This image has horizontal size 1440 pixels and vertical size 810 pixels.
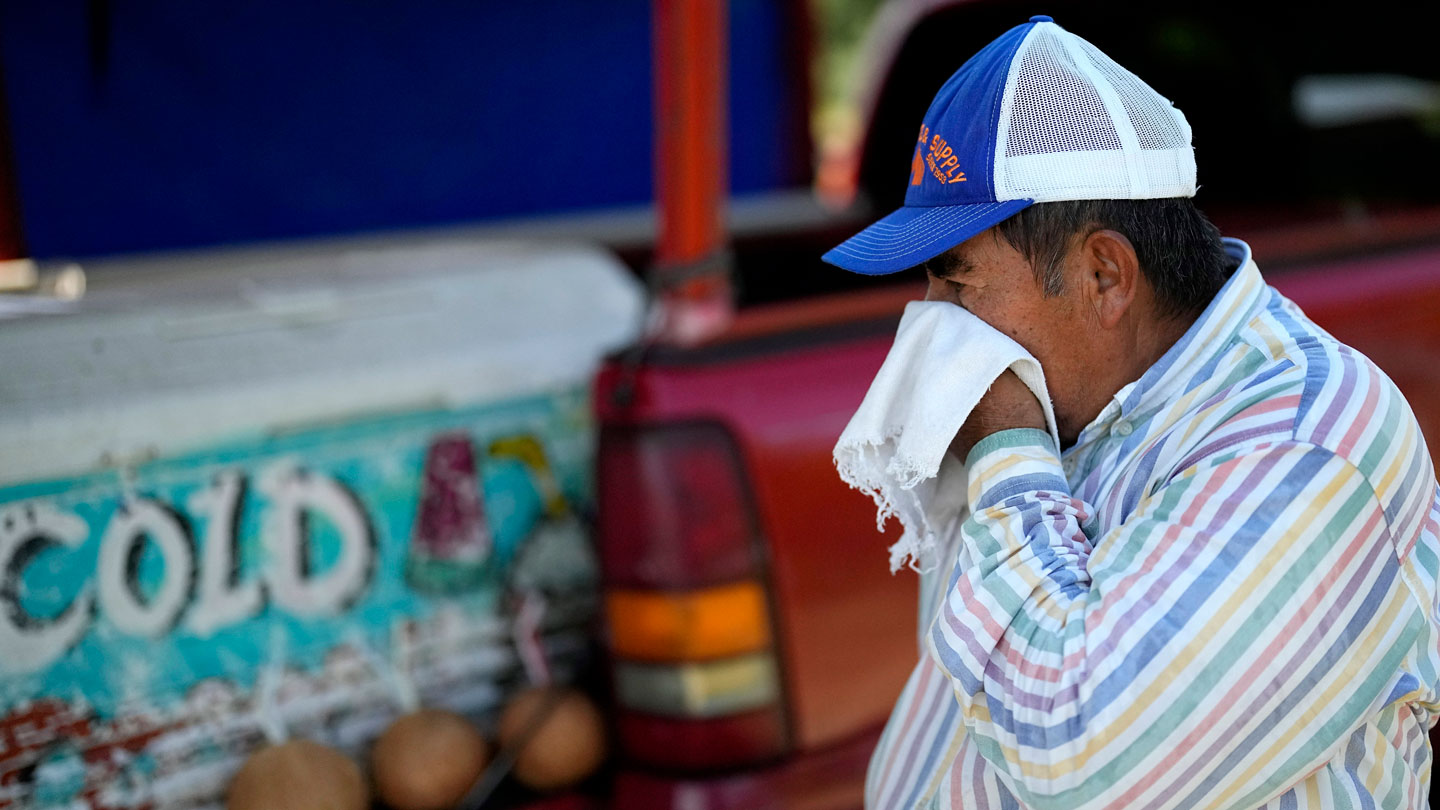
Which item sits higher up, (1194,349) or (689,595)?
(1194,349)

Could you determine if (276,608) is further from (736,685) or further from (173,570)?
(736,685)

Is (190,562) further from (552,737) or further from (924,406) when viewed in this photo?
(924,406)

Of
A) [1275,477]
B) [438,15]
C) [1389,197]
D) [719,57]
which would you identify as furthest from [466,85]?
[1275,477]

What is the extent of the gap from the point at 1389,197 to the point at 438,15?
10.1 feet

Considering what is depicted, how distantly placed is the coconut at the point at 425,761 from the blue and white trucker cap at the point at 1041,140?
1072 millimetres

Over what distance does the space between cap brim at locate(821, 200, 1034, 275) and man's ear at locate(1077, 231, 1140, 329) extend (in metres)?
0.08

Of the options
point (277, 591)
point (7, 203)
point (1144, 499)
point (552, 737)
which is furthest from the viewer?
point (552, 737)

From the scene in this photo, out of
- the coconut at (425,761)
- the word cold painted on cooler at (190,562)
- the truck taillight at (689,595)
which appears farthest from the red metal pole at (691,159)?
the coconut at (425,761)

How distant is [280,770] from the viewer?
1.67m

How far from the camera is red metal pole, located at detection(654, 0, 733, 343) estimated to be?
Answer: 200 centimetres

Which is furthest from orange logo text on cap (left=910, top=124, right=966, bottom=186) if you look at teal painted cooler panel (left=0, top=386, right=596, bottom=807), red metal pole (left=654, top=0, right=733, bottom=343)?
teal painted cooler panel (left=0, top=386, right=596, bottom=807)

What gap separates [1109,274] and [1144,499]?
0.22 meters

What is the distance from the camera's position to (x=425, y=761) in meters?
1.77

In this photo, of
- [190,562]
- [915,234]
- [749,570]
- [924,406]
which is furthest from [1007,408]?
[190,562]
